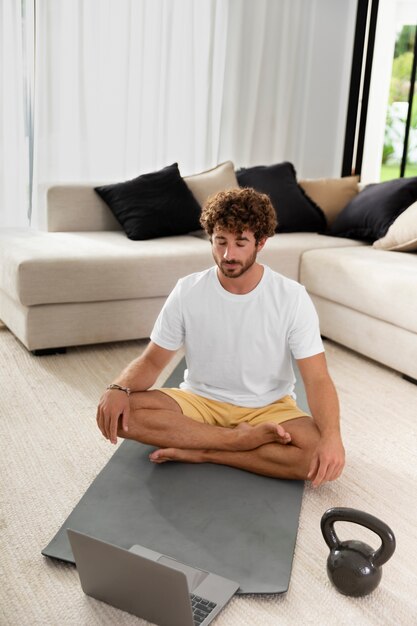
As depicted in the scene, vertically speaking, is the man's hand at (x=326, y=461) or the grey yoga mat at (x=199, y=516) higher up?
the man's hand at (x=326, y=461)

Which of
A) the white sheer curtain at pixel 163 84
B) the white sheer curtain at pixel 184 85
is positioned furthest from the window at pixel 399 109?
the white sheer curtain at pixel 163 84

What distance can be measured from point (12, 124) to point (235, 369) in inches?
116

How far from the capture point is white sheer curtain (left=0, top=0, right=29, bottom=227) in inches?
166

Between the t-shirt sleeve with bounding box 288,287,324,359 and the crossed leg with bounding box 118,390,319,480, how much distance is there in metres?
0.22

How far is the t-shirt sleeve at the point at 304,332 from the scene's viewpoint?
2.06 m

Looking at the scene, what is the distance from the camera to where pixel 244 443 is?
208 centimetres

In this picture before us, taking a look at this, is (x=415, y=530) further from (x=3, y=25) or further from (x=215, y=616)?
(x=3, y=25)

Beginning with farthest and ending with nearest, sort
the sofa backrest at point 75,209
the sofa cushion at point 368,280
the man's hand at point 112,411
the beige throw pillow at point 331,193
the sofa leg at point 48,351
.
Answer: the beige throw pillow at point 331,193 < the sofa backrest at point 75,209 < the sofa leg at point 48,351 < the sofa cushion at point 368,280 < the man's hand at point 112,411

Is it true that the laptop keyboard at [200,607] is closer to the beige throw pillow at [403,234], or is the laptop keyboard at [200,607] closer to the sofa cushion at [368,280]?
the sofa cushion at [368,280]

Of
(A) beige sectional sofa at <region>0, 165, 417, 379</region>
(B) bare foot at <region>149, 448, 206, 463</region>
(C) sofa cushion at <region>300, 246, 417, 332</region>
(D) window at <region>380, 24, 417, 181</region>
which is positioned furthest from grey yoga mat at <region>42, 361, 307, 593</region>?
(D) window at <region>380, 24, 417, 181</region>

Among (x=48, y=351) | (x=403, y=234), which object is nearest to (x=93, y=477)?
(x=48, y=351)

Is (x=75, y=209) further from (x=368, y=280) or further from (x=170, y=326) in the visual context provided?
(x=170, y=326)

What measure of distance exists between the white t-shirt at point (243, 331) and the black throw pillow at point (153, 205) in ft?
5.36

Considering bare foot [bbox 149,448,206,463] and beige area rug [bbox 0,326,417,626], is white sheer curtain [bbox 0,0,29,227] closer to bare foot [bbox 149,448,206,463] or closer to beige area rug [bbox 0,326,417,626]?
beige area rug [bbox 0,326,417,626]
